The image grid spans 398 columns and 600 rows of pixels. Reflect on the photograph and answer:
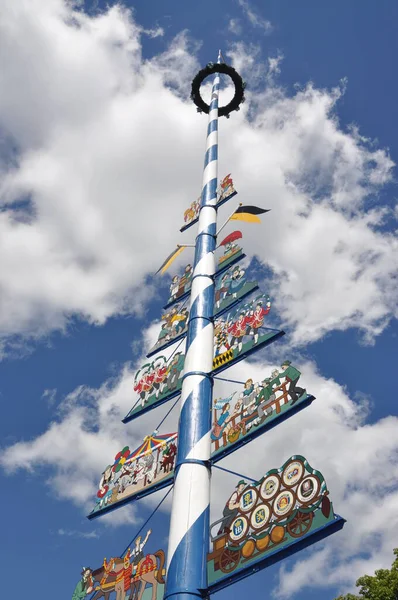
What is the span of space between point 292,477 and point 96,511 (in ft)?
10.2

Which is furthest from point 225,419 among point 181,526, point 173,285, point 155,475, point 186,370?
point 173,285

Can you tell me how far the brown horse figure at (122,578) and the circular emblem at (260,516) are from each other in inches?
45.9

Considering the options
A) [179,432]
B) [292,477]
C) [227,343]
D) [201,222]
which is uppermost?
[201,222]

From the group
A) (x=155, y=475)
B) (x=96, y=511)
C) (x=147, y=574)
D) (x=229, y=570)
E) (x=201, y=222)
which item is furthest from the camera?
(x=201, y=222)

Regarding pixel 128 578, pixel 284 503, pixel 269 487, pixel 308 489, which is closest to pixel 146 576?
pixel 128 578

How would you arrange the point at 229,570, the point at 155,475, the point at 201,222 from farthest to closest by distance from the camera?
the point at 201,222, the point at 155,475, the point at 229,570

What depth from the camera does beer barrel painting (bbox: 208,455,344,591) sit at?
4277mm

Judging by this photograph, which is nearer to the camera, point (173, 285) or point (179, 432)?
point (179, 432)

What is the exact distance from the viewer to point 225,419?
5918mm

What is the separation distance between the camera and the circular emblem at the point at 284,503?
4.51 m

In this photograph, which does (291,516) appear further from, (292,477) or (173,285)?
(173,285)

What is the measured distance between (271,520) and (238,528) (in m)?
0.35

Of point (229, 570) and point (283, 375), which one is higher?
point (283, 375)

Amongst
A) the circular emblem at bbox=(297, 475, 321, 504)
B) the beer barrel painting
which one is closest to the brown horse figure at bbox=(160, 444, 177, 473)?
the beer barrel painting
